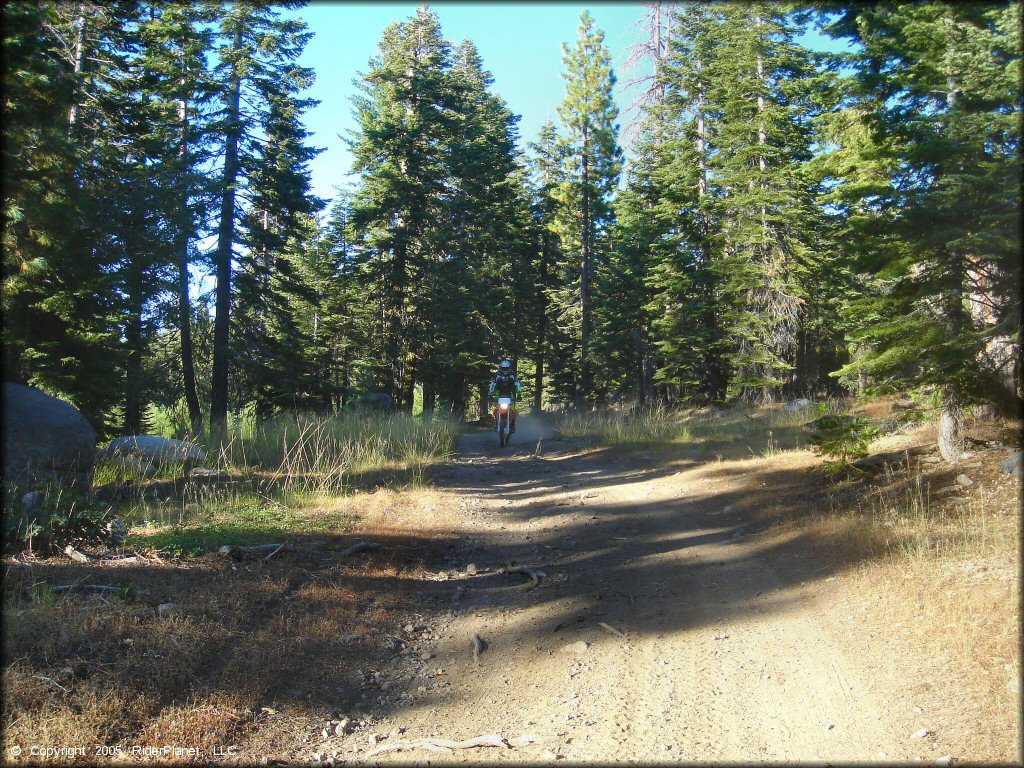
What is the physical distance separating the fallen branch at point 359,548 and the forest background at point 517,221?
5.42 metres

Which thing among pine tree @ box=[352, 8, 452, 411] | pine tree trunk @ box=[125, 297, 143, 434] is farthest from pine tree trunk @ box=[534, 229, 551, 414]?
pine tree trunk @ box=[125, 297, 143, 434]

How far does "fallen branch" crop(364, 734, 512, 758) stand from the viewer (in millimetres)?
3584

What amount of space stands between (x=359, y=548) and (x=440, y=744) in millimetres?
3667

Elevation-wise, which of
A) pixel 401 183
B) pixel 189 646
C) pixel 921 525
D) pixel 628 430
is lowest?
pixel 189 646

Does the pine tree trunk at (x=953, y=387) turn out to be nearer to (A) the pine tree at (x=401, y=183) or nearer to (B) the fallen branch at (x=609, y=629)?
(B) the fallen branch at (x=609, y=629)

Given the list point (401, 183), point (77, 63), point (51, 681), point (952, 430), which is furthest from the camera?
point (401, 183)

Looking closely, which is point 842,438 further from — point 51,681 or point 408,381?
point 408,381

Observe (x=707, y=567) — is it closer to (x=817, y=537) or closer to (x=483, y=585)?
(x=817, y=537)

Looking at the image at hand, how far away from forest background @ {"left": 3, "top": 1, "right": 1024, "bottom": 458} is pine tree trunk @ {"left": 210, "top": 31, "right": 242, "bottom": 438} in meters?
0.10

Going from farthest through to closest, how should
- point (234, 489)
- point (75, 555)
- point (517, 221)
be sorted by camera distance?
point (517, 221) < point (234, 489) < point (75, 555)

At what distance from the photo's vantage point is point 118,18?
45.6ft

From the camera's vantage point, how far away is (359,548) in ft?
23.2

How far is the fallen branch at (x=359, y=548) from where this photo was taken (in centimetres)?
688

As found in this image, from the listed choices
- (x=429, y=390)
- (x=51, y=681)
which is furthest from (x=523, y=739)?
(x=429, y=390)
